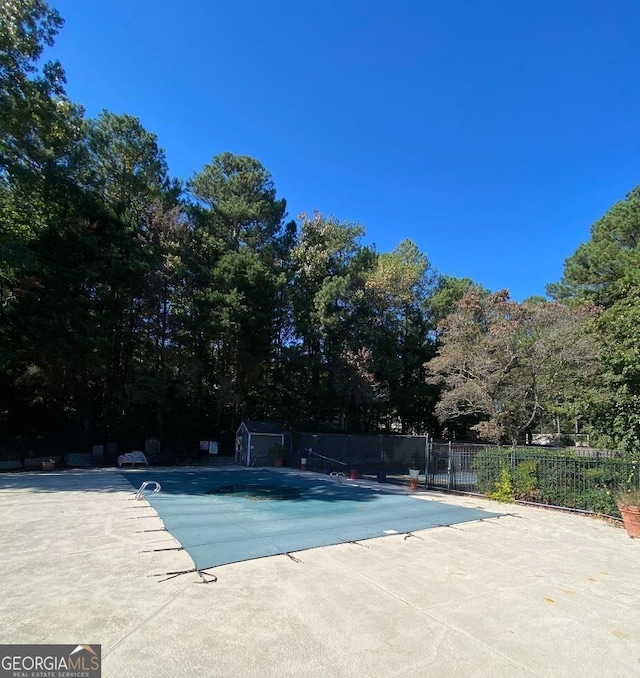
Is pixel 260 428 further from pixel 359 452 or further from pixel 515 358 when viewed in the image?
pixel 515 358

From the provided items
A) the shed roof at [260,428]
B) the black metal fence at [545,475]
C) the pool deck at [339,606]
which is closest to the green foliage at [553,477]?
the black metal fence at [545,475]

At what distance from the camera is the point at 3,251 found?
18297 mm

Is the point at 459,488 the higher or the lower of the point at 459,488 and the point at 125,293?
the lower

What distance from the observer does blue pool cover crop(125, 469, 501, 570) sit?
23.3ft

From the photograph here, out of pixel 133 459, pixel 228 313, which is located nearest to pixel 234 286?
pixel 228 313

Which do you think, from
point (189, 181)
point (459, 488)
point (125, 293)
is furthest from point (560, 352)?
point (189, 181)

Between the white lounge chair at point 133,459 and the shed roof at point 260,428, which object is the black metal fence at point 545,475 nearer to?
the shed roof at point 260,428

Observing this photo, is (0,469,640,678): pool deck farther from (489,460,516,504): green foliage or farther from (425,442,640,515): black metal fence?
(489,460,516,504): green foliage

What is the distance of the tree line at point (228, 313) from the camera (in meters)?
19.0

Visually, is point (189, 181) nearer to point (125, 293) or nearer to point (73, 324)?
point (125, 293)

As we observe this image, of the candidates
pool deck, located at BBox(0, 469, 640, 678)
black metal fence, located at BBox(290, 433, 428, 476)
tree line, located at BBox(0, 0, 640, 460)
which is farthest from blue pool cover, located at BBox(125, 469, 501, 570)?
black metal fence, located at BBox(290, 433, 428, 476)

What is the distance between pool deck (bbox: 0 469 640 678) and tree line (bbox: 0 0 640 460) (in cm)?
936

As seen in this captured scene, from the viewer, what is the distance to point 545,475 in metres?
12.1

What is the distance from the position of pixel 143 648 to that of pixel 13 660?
35.8 inches
